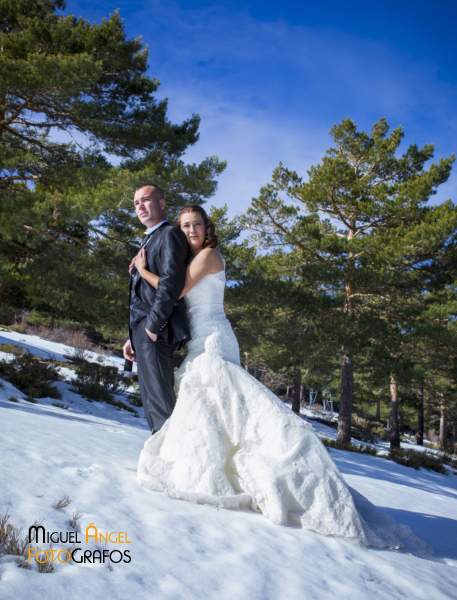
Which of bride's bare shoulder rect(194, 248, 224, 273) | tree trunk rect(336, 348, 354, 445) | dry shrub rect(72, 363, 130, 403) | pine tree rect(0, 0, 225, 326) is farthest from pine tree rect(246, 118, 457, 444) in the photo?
bride's bare shoulder rect(194, 248, 224, 273)

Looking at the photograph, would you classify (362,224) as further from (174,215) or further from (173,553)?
(173,553)

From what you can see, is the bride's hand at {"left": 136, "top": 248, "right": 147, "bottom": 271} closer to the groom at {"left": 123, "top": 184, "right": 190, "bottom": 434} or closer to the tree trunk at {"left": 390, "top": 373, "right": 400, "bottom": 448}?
the groom at {"left": 123, "top": 184, "right": 190, "bottom": 434}

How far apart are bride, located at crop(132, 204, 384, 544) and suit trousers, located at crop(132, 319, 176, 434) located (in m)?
0.10

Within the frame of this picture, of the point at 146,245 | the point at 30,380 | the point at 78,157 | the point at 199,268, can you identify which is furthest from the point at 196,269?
the point at 78,157

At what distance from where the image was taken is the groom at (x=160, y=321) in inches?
96.3

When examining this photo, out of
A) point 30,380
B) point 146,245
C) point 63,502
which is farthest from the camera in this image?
point 30,380

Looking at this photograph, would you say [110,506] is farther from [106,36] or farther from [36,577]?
[106,36]

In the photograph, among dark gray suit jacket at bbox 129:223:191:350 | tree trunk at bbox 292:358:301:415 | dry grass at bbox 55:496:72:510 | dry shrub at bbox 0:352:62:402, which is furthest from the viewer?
tree trunk at bbox 292:358:301:415

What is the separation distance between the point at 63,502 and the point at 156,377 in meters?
0.93

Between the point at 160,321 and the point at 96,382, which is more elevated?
the point at 160,321

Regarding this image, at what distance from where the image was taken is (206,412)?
2.33 metres

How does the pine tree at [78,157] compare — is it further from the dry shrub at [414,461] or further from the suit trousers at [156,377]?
the dry shrub at [414,461]

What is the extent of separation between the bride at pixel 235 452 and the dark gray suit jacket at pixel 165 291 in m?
0.11

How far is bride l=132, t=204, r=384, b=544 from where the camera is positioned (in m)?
2.10
